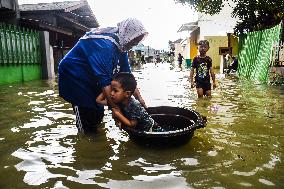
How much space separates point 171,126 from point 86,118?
130 centimetres

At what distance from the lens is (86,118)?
4.17 metres

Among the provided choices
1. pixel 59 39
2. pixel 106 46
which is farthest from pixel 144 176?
pixel 59 39

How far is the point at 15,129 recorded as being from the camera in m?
4.66

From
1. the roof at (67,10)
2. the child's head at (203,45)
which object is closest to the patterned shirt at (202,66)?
the child's head at (203,45)

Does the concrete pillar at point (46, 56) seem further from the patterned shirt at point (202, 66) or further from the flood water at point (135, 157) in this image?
the flood water at point (135, 157)

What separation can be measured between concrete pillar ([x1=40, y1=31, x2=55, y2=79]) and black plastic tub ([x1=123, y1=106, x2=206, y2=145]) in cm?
1212

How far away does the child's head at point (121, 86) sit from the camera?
11.1ft

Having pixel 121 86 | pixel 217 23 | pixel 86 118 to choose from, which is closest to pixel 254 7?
pixel 86 118

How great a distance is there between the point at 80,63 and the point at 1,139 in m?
1.55

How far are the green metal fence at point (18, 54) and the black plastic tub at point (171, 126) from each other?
9.78 m

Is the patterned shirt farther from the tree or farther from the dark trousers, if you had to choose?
the tree

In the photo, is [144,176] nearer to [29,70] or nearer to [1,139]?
[1,139]

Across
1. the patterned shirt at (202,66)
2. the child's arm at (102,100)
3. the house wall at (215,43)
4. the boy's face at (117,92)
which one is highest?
the house wall at (215,43)

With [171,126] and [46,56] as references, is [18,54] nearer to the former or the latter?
[46,56]
